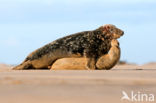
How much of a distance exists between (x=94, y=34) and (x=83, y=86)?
5.80 m

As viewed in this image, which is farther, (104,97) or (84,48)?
(84,48)

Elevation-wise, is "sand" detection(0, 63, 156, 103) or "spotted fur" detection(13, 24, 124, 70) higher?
"spotted fur" detection(13, 24, 124, 70)


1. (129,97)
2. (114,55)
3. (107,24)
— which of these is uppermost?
(107,24)

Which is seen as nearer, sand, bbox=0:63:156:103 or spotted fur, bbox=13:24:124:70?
sand, bbox=0:63:156:103

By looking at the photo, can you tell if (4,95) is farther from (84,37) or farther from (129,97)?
(84,37)

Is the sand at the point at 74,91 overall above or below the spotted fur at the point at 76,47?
below

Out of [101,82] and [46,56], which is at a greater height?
[46,56]

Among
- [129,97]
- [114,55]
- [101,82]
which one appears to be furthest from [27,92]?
[114,55]

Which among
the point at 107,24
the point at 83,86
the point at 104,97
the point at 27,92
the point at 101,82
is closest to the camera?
the point at 104,97

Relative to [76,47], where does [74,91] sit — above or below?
below

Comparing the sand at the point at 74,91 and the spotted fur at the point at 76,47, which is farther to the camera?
the spotted fur at the point at 76,47

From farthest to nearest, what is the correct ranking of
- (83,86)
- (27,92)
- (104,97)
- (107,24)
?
(107,24), (83,86), (27,92), (104,97)

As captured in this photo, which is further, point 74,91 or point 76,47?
point 76,47

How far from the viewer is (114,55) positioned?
33.9ft
